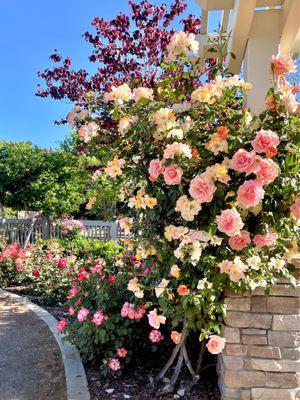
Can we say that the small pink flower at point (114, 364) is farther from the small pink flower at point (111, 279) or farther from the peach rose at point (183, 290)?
the peach rose at point (183, 290)

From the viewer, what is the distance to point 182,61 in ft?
8.38

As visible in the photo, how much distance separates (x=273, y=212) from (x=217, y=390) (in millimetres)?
1239

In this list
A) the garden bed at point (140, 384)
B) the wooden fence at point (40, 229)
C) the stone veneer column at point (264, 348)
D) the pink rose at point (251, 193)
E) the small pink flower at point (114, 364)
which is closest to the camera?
the pink rose at point (251, 193)

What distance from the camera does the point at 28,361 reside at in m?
3.38

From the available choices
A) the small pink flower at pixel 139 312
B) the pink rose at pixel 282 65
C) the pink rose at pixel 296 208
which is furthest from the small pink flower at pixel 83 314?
the pink rose at pixel 282 65

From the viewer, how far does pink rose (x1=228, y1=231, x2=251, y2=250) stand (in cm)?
220

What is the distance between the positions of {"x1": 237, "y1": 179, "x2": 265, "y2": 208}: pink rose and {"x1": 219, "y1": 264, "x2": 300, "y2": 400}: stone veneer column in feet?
2.00

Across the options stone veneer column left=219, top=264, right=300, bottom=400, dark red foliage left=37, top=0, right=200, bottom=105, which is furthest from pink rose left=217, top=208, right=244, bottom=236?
dark red foliage left=37, top=0, right=200, bottom=105

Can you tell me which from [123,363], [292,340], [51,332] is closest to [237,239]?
[292,340]

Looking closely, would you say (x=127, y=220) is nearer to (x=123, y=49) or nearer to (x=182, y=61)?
(x=182, y=61)

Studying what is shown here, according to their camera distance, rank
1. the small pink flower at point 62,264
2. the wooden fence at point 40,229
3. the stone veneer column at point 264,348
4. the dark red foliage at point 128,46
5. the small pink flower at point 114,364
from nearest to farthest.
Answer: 1. the stone veneer column at point 264,348
2. the small pink flower at point 114,364
3. the small pink flower at point 62,264
4. the dark red foliage at point 128,46
5. the wooden fence at point 40,229

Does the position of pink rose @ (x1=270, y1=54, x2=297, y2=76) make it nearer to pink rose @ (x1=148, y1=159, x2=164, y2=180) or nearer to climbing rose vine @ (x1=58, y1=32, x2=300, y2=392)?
climbing rose vine @ (x1=58, y1=32, x2=300, y2=392)

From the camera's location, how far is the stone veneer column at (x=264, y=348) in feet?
7.53

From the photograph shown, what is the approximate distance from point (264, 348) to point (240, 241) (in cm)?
66
